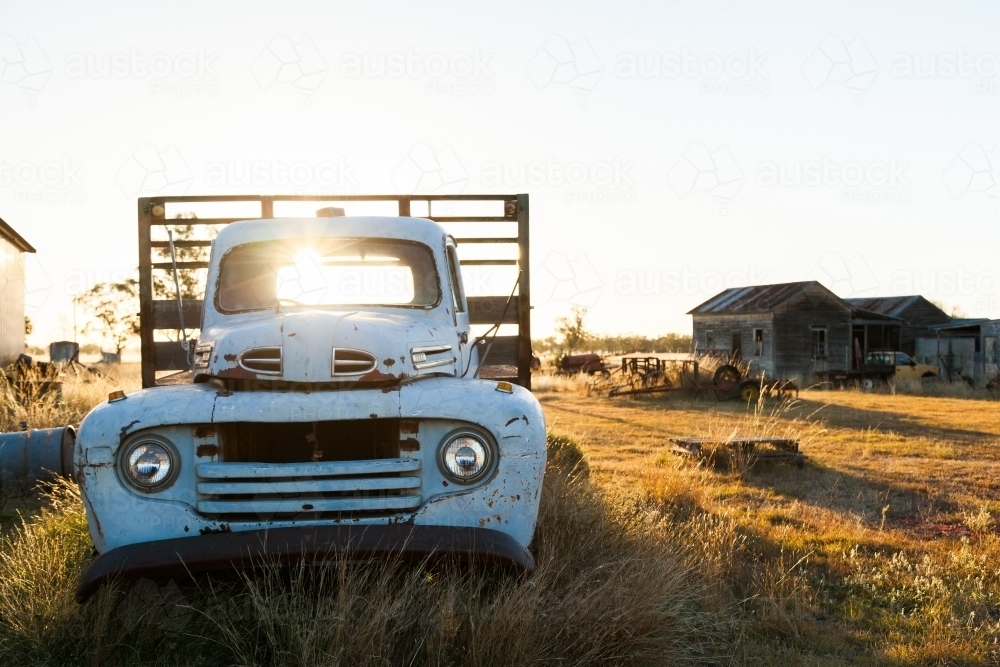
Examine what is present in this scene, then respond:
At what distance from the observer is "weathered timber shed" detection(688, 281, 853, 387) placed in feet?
107

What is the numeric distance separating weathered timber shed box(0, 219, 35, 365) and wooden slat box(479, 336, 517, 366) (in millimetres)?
19671

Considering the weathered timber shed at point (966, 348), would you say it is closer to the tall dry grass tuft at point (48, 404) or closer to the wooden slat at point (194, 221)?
the tall dry grass tuft at point (48, 404)

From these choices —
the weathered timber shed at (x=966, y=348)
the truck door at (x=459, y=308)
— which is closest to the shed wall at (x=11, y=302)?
the truck door at (x=459, y=308)

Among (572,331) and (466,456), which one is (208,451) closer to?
(466,456)

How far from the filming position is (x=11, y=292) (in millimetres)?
23375

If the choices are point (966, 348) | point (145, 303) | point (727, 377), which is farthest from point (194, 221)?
point (966, 348)

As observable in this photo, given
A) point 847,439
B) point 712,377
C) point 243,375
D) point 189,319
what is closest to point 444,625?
point 243,375

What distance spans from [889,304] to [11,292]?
1494 inches

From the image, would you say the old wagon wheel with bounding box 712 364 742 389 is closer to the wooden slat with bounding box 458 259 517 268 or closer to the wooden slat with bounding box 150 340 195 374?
the wooden slat with bounding box 458 259 517 268

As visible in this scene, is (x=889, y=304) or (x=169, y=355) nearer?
(x=169, y=355)

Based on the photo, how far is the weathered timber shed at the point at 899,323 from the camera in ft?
122

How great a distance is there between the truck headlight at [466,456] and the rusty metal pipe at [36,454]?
5340 mm

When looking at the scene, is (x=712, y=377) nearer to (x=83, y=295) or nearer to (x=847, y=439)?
(x=847, y=439)

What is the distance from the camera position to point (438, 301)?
509 cm
